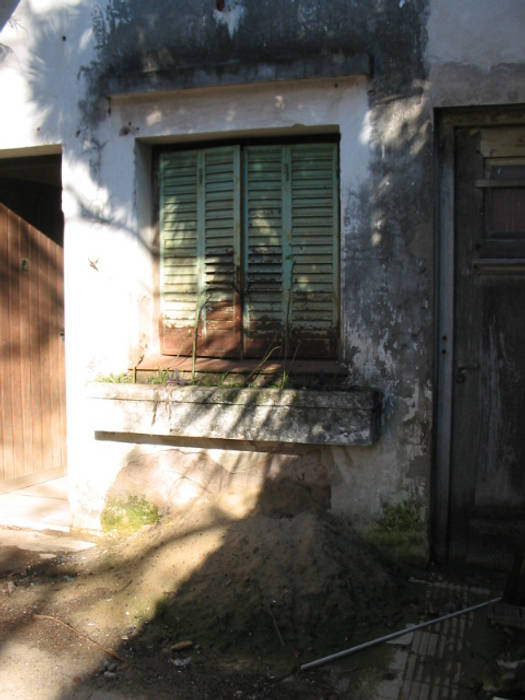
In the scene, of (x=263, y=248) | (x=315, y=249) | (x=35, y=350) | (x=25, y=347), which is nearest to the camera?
(x=315, y=249)

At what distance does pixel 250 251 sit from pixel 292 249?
0.29m

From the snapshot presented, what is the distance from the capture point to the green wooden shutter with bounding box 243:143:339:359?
4.71 meters

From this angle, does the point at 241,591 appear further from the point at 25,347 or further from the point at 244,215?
the point at 25,347

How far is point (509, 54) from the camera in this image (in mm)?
4066

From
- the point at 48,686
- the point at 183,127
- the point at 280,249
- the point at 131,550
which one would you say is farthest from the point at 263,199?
the point at 48,686

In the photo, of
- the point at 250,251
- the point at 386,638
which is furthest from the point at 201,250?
the point at 386,638

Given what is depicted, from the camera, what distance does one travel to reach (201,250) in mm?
4980

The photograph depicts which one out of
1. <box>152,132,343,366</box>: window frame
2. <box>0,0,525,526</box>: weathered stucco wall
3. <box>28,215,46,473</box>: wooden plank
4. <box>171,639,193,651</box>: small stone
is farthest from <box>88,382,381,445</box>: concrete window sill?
<box>28,215,46,473</box>: wooden plank

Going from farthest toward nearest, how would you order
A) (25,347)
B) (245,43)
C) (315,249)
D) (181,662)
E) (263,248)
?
(25,347), (263,248), (315,249), (245,43), (181,662)

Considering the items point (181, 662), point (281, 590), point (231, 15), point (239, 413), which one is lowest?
point (181, 662)

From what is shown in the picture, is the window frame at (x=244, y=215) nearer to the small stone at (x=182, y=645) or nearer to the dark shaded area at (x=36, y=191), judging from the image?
the dark shaded area at (x=36, y=191)

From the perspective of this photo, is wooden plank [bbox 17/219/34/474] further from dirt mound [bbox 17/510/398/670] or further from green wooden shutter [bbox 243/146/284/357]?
green wooden shutter [bbox 243/146/284/357]

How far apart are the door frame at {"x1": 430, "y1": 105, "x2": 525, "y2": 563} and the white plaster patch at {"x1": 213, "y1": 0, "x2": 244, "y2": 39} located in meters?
1.38

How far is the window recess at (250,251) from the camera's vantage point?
473 centimetres
